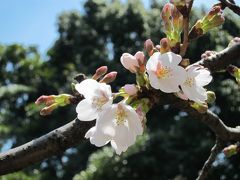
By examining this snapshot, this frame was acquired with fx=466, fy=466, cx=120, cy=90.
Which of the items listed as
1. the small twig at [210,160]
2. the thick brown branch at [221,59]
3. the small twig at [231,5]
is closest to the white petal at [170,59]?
the small twig at [231,5]

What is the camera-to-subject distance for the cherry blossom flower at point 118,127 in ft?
3.05

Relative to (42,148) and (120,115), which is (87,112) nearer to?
(120,115)

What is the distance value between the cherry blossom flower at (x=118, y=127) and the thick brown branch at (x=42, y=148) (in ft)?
0.58

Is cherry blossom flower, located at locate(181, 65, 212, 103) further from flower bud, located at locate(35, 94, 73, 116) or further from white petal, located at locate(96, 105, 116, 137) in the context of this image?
flower bud, located at locate(35, 94, 73, 116)

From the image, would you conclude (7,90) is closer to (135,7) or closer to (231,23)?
(135,7)

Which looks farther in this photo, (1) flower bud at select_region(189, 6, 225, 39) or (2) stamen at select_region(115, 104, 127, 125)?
(1) flower bud at select_region(189, 6, 225, 39)

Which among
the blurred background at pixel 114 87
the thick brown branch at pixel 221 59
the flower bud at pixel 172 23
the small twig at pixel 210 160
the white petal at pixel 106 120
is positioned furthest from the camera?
the blurred background at pixel 114 87

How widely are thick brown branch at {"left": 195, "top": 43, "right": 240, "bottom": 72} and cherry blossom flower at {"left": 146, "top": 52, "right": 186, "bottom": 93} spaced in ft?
1.22

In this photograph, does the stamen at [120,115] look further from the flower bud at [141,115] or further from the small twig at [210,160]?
the small twig at [210,160]

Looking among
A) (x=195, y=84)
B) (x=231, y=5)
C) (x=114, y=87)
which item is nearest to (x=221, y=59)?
(x=231, y=5)

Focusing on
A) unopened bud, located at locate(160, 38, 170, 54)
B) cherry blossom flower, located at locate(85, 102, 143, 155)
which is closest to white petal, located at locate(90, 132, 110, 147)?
cherry blossom flower, located at locate(85, 102, 143, 155)

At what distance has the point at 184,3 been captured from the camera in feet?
3.27

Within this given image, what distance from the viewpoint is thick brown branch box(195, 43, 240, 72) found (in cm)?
135

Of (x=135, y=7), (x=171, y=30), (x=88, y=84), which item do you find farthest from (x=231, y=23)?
(x=135, y=7)
